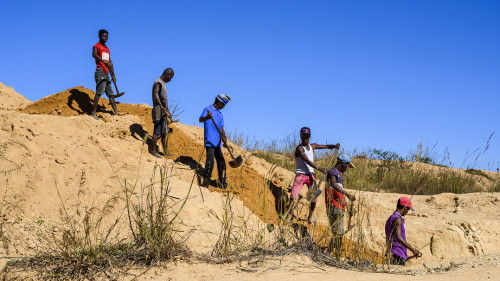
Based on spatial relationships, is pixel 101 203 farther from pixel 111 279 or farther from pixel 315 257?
pixel 315 257

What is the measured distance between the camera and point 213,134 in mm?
6695

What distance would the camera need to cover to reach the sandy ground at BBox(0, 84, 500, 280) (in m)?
4.38

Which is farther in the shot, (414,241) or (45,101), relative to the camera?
(45,101)

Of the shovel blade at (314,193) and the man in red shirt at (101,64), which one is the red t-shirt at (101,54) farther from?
the shovel blade at (314,193)

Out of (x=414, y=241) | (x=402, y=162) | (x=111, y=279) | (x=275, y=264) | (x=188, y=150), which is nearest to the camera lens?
(x=111, y=279)

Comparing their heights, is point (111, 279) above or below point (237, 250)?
below

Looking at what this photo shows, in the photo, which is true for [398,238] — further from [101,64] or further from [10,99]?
[10,99]

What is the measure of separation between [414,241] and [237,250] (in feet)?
13.2

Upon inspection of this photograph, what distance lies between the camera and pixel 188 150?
8.79 meters

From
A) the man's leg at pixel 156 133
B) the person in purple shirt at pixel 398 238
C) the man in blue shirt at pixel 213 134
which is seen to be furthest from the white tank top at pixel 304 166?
the man's leg at pixel 156 133

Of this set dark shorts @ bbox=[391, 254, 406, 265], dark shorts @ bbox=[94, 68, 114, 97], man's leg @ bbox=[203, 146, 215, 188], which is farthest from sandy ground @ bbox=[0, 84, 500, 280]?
dark shorts @ bbox=[94, 68, 114, 97]

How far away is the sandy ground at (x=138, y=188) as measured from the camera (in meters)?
4.38

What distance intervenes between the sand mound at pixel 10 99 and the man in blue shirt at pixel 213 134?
5017 mm

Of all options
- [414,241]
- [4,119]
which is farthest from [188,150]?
[414,241]
